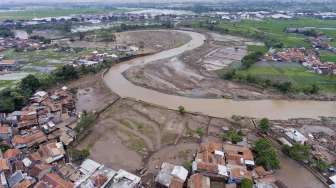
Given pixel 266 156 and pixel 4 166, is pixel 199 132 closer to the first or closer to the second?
pixel 266 156

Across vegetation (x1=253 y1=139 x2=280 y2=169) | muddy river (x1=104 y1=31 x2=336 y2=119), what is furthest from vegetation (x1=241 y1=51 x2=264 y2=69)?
vegetation (x1=253 y1=139 x2=280 y2=169)

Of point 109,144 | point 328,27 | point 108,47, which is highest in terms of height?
point 328,27

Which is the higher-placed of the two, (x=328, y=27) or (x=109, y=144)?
(x=328, y=27)

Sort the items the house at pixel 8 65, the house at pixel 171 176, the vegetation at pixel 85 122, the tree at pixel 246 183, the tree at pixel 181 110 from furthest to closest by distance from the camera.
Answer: the house at pixel 8 65 → the tree at pixel 181 110 → the vegetation at pixel 85 122 → the house at pixel 171 176 → the tree at pixel 246 183

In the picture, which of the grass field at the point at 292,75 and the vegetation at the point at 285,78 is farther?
the grass field at the point at 292,75

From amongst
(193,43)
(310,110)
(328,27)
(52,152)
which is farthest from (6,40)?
(328,27)

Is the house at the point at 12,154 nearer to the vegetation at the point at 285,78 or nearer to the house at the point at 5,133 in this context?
the house at the point at 5,133

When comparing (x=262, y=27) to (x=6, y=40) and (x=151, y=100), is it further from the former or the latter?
(x=6, y=40)

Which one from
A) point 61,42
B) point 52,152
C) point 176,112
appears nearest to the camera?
point 52,152

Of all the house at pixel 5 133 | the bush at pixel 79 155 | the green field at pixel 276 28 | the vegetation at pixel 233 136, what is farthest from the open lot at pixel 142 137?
the green field at pixel 276 28
